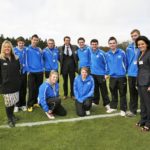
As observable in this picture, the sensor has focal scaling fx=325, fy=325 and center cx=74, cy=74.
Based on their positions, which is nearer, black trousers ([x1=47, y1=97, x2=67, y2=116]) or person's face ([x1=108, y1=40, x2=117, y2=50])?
person's face ([x1=108, y1=40, x2=117, y2=50])

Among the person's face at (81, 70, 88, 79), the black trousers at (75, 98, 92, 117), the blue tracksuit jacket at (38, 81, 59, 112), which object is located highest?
the person's face at (81, 70, 88, 79)

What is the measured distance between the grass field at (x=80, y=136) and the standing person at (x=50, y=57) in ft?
7.66

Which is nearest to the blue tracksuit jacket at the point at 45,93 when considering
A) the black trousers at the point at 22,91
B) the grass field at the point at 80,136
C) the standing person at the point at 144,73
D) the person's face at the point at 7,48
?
the grass field at the point at 80,136

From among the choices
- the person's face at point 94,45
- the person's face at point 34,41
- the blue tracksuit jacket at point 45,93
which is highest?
the person's face at point 34,41

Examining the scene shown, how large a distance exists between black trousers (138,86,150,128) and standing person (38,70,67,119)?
262cm

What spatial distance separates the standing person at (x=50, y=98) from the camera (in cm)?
970

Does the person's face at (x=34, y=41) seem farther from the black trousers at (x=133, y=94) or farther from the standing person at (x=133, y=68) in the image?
the black trousers at (x=133, y=94)

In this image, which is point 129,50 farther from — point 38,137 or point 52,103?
point 38,137

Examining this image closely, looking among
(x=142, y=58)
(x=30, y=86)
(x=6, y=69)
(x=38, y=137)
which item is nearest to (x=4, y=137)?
(x=38, y=137)

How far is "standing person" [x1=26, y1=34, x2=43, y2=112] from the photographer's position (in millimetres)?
10375

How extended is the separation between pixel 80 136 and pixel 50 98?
7.77 feet

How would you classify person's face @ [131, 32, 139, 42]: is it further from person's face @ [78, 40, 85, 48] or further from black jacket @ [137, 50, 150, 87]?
person's face @ [78, 40, 85, 48]

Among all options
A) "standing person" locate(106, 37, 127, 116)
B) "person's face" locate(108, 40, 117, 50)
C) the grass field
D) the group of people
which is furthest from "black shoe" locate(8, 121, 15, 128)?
"person's face" locate(108, 40, 117, 50)

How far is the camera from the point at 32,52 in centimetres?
1039
